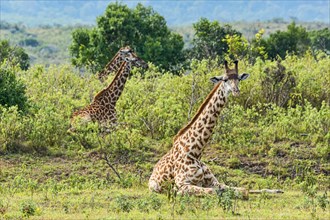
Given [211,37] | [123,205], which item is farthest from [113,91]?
[211,37]

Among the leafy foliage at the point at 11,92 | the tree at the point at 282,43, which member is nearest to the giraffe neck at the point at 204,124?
the leafy foliage at the point at 11,92

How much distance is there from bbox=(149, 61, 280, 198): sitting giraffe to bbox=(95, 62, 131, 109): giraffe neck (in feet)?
19.5

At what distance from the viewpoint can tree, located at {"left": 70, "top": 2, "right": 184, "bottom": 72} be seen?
2895 centimetres

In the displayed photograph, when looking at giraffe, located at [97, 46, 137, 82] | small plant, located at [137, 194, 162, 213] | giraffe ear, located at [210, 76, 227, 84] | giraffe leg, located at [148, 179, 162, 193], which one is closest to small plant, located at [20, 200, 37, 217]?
small plant, located at [137, 194, 162, 213]

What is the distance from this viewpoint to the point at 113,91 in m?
18.8

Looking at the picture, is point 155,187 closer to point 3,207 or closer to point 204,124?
point 204,124

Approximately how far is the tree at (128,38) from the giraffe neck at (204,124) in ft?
52.3

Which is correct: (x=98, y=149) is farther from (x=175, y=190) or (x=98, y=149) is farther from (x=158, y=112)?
(x=175, y=190)

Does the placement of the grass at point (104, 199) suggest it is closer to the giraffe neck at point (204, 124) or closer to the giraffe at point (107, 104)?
the giraffe neck at point (204, 124)

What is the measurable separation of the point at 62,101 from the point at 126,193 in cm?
633

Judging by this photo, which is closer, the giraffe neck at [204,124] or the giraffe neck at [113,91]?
the giraffe neck at [204,124]

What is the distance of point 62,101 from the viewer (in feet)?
60.2

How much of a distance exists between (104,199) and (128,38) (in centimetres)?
1811

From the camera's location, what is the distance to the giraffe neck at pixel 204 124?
1244 cm
